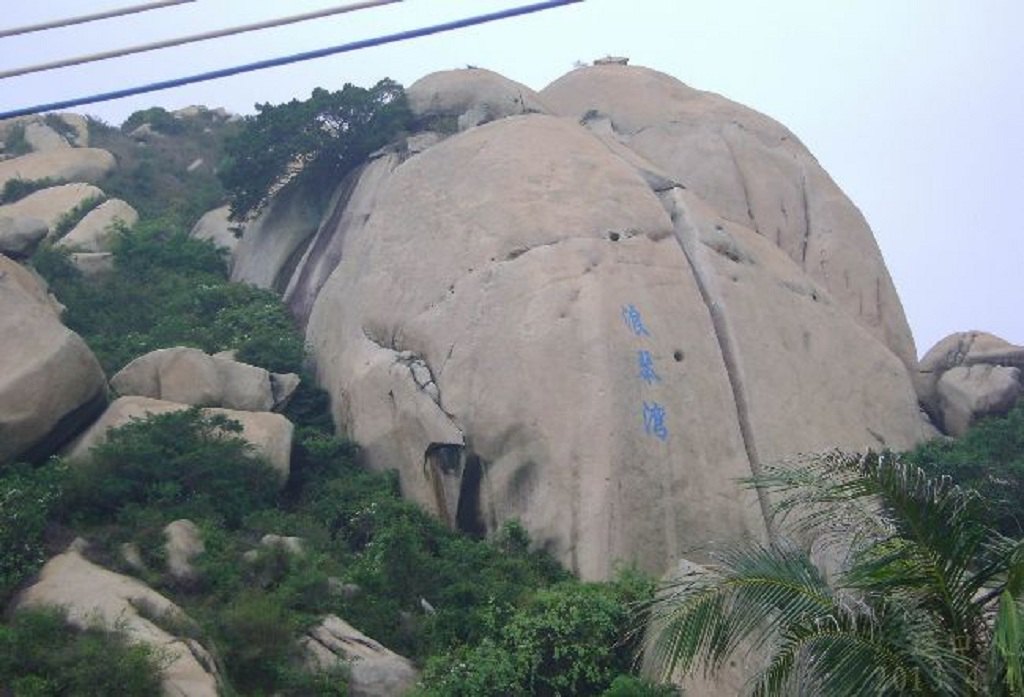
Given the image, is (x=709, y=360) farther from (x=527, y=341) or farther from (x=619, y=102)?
(x=619, y=102)

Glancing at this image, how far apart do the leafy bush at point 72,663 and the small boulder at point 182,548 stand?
2251 millimetres

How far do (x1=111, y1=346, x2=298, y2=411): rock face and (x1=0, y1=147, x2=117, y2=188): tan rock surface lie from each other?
12919 mm

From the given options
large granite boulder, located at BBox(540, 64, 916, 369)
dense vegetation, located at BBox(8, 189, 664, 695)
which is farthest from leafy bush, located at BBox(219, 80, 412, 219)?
dense vegetation, located at BBox(8, 189, 664, 695)

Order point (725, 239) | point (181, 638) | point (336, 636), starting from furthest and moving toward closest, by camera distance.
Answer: point (725, 239)
point (336, 636)
point (181, 638)

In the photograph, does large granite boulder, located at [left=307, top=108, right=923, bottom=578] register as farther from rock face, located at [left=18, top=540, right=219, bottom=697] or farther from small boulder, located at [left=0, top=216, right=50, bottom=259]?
rock face, located at [left=18, top=540, right=219, bottom=697]

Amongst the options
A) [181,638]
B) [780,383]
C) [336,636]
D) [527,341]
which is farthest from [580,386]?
[181,638]

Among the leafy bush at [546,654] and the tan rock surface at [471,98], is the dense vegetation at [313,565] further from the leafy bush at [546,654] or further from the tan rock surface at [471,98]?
the tan rock surface at [471,98]

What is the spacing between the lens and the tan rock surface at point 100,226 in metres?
28.6

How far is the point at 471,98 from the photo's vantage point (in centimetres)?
2711

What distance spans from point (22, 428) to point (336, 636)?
521 cm

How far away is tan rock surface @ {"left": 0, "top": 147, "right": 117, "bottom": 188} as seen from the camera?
33.5 m

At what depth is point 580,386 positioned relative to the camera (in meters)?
19.8

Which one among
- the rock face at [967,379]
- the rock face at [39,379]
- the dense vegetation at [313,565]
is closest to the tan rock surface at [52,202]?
the dense vegetation at [313,565]

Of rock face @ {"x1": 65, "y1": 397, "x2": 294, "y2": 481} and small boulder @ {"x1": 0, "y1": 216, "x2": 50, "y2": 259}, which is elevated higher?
small boulder @ {"x1": 0, "y1": 216, "x2": 50, "y2": 259}
